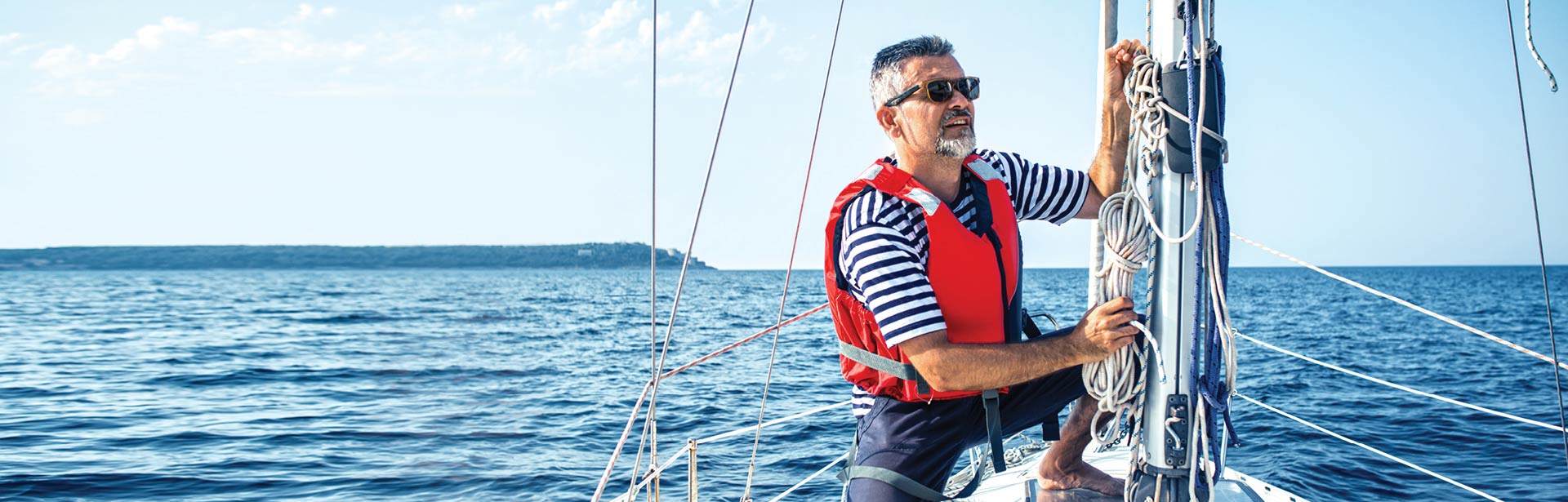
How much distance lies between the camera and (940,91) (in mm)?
2102

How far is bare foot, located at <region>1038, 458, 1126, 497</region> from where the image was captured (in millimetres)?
2393

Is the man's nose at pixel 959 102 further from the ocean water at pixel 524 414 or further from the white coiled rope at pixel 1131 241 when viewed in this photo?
the ocean water at pixel 524 414

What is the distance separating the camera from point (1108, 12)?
227cm

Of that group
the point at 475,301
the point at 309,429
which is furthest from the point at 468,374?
the point at 475,301

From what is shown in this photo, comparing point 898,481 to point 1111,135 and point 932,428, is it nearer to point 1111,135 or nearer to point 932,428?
point 932,428

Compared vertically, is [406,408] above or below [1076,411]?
below

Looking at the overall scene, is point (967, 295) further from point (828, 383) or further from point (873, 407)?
point (828, 383)

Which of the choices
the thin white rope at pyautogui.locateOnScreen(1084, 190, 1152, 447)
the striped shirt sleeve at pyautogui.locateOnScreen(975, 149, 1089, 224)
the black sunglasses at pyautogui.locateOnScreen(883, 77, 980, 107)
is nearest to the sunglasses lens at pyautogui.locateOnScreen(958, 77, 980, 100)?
the black sunglasses at pyautogui.locateOnScreen(883, 77, 980, 107)

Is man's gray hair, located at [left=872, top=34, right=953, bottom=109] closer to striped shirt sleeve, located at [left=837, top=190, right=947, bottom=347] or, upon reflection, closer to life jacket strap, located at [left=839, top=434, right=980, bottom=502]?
striped shirt sleeve, located at [left=837, top=190, right=947, bottom=347]

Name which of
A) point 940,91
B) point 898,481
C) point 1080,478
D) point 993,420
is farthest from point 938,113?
point 1080,478

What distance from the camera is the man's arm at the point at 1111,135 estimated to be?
6.92 feet

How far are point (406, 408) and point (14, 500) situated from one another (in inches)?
159

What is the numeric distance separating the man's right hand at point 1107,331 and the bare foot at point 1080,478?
0.56 meters

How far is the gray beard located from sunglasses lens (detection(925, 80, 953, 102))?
0.26 feet
